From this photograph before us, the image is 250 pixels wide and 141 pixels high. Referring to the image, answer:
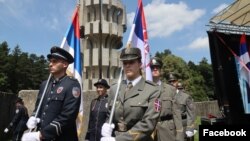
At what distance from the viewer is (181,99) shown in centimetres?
702

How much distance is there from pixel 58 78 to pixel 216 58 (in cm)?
973

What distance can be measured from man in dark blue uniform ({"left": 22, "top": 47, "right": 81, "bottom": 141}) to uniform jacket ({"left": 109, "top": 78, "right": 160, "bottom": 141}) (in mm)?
479

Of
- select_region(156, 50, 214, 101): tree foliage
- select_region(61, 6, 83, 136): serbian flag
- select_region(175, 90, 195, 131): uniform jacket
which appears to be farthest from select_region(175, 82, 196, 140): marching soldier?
select_region(156, 50, 214, 101): tree foliage

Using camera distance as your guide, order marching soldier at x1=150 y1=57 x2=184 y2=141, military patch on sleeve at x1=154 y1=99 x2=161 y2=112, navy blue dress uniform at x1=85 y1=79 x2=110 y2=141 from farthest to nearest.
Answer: navy blue dress uniform at x1=85 y1=79 x2=110 y2=141, marching soldier at x1=150 y1=57 x2=184 y2=141, military patch on sleeve at x1=154 y1=99 x2=161 y2=112

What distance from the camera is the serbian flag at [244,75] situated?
40.9ft

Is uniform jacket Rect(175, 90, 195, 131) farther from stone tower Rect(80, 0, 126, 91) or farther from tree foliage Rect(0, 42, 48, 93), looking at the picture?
tree foliage Rect(0, 42, 48, 93)

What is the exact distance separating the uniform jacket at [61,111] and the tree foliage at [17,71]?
49540mm

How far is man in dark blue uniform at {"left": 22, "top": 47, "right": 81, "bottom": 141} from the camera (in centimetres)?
360

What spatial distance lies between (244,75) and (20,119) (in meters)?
7.91

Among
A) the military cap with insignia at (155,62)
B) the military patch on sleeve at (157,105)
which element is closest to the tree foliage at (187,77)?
the military cap with insignia at (155,62)

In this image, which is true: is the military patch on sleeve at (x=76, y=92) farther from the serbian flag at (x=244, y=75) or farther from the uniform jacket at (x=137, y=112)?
the serbian flag at (x=244, y=75)

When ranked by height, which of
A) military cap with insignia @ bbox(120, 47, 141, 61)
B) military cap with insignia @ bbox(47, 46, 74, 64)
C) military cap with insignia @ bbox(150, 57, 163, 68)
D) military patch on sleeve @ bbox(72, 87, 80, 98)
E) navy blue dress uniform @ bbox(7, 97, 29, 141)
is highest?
military cap with insignia @ bbox(150, 57, 163, 68)

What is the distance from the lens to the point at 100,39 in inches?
1281

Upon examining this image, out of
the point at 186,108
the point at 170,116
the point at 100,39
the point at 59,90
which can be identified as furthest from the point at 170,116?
the point at 100,39
